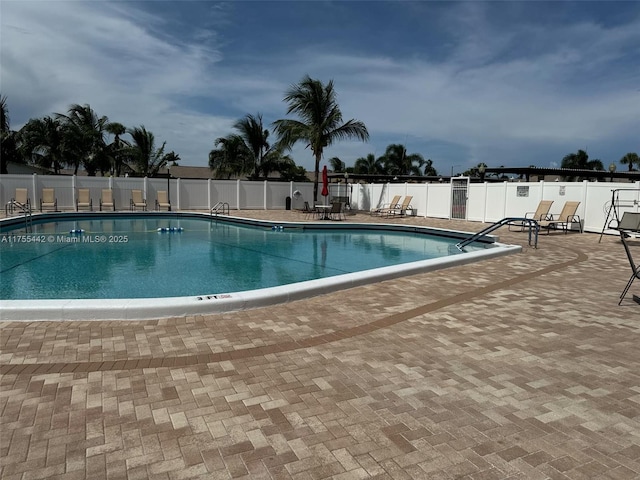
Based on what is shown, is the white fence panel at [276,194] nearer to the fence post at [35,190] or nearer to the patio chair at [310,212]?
the patio chair at [310,212]

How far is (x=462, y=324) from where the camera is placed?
510cm

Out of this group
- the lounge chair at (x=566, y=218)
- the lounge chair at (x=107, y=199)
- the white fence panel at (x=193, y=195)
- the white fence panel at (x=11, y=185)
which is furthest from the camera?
the white fence panel at (x=193, y=195)

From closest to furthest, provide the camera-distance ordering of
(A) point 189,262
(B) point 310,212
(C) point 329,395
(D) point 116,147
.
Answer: (C) point 329,395 < (A) point 189,262 < (B) point 310,212 < (D) point 116,147

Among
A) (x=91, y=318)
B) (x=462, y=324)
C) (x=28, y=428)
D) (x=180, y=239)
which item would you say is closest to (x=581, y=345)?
(x=462, y=324)

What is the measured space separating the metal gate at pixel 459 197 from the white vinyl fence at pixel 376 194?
0.05 m

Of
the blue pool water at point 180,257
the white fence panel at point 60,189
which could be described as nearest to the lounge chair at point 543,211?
the blue pool water at point 180,257

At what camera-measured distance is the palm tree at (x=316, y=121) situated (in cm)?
2355

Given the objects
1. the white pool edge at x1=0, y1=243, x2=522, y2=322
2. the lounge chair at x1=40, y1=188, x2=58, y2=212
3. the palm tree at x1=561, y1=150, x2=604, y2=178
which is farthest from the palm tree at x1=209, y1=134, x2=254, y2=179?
the palm tree at x1=561, y1=150, x2=604, y2=178

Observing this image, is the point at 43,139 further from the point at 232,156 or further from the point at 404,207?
the point at 404,207

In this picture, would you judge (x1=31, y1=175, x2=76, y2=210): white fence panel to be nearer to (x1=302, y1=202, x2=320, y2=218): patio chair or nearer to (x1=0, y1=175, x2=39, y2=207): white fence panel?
(x1=0, y1=175, x2=39, y2=207): white fence panel

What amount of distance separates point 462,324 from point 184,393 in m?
3.19

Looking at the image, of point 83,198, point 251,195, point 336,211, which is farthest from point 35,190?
point 336,211

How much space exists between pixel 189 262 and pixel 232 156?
2334 centimetres

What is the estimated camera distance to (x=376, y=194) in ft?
83.8
